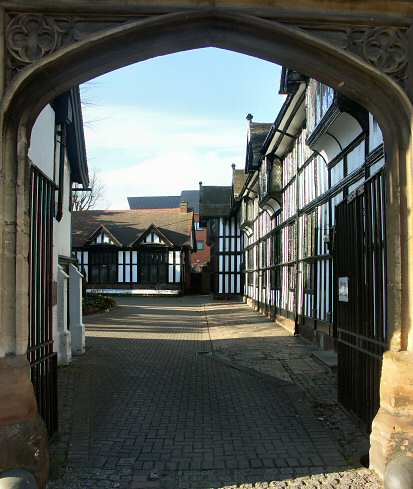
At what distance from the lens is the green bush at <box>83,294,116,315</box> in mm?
23797

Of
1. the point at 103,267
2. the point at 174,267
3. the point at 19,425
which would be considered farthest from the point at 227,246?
the point at 19,425

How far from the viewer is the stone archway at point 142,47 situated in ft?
14.9

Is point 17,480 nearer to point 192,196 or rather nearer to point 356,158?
point 356,158

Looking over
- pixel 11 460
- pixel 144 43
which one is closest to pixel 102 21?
pixel 144 43

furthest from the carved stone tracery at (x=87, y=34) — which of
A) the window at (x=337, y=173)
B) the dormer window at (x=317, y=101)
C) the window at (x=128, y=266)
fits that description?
the window at (x=128, y=266)

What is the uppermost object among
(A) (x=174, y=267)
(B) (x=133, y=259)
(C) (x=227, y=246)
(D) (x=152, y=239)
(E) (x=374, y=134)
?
(D) (x=152, y=239)

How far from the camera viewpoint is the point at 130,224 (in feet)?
165

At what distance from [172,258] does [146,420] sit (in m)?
40.2

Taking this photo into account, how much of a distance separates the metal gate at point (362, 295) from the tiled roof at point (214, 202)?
29.4 m

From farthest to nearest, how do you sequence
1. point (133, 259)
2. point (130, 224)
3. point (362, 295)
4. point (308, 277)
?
point (130, 224) → point (133, 259) → point (308, 277) → point (362, 295)

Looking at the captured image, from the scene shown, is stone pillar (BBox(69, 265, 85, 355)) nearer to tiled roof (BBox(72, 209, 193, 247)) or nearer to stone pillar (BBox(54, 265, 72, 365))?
stone pillar (BBox(54, 265, 72, 365))

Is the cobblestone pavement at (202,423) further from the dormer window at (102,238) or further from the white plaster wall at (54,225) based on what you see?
the dormer window at (102,238)

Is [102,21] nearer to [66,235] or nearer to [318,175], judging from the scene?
[66,235]

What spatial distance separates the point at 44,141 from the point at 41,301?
4.40 metres
